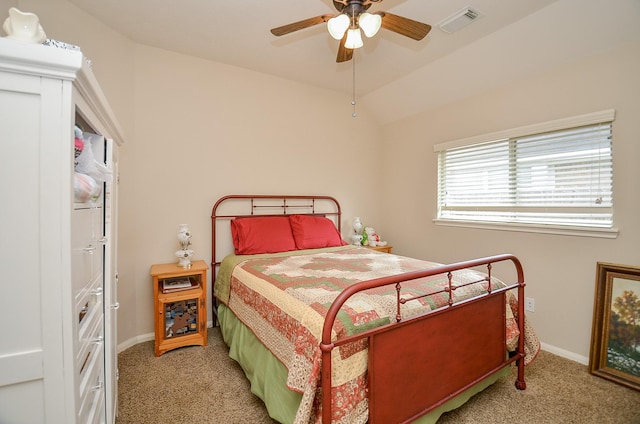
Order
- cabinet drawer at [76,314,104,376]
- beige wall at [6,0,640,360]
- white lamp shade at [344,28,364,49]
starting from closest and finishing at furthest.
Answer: cabinet drawer at [76,314,104,376]
white lamp shade at [344,28,364,49]
beige wall at [6,0,640,360]

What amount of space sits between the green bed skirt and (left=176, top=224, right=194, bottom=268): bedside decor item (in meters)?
0.70

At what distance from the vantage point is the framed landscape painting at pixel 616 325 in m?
2.04

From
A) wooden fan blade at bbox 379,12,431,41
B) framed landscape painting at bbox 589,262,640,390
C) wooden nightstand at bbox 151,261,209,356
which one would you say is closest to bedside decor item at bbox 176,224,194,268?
wooden nightstand at bbox 151,261,209,356

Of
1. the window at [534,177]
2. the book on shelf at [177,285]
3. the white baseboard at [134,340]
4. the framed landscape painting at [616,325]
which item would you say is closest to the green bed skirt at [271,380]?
the book on shelf at [177,285]

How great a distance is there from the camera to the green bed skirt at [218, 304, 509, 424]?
4.87 feet

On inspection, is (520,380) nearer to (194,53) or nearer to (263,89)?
(263,89)

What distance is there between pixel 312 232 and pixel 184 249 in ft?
4.13

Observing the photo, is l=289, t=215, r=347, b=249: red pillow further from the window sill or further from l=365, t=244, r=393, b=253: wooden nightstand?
the window sill

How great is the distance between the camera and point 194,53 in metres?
2.84

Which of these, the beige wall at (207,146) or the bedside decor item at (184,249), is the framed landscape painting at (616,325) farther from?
the bedside decor item at (184,249)

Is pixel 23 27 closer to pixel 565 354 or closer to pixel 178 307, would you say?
pixel 178 307

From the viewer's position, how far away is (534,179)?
2.67 metres

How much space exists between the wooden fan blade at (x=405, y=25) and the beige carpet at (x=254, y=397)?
2.25 meters

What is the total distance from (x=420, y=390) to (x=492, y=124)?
2559 mm
